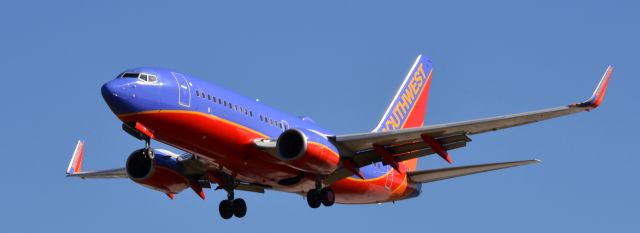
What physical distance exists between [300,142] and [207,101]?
3.96 m

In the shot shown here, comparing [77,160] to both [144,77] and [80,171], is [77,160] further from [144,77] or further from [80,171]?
[144,77]

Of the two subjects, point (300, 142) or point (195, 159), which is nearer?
point (300, 142)

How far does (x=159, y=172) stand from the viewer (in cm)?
5116

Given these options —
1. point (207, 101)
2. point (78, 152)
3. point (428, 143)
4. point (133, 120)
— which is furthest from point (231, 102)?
point (78, 152)

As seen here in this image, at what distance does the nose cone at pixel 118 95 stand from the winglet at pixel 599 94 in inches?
613

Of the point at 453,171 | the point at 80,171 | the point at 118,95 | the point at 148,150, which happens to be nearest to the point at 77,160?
the point at 80,171

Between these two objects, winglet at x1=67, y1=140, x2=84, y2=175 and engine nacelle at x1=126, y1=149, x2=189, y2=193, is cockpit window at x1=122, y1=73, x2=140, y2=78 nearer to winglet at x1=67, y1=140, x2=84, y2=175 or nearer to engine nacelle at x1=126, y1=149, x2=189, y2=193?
engine nacelle at x1=126, y1=149, x2=189, y2=193

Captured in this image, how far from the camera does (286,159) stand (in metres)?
46.2

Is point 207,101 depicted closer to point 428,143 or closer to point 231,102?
point 231,102

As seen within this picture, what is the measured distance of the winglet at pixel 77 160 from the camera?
56625 millimetres

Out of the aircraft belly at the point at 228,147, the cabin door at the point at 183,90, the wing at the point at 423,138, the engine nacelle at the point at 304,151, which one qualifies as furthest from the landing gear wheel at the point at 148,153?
the wing at the point at 423,138

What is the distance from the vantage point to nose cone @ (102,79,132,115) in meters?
42.8

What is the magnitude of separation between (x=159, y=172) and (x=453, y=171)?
40.4ft

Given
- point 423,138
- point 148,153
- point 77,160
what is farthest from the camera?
point 77,160
